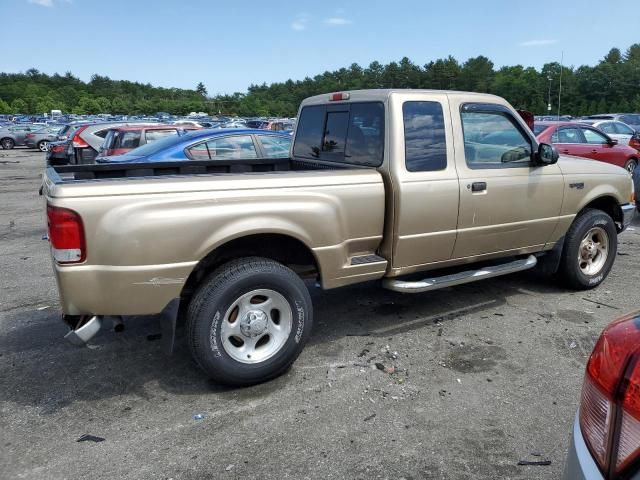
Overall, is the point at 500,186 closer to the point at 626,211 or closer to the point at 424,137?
the point at 424,137

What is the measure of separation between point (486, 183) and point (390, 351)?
1.66m

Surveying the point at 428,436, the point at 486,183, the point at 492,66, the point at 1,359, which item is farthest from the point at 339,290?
the point at 492,66

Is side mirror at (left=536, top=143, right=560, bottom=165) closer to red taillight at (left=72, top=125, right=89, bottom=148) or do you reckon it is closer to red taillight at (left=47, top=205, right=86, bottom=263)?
red taillight at (left=47, top=205, right=86, bottom=263)

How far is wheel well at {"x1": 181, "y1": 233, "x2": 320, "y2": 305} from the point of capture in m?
3.67

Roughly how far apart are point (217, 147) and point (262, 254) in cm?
450

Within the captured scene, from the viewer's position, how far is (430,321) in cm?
480

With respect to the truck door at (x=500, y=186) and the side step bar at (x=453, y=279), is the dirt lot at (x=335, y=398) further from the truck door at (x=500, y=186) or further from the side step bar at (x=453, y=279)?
the truck door at (x=500, y=186)

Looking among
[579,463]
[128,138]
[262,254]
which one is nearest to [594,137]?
[128,138]

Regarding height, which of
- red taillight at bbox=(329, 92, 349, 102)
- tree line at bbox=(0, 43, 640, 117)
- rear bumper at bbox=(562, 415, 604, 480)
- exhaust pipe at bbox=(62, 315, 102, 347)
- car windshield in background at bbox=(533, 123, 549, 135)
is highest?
tree line at bbox=(0, 43, 640, 117)

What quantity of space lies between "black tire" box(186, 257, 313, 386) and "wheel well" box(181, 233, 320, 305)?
0.12m

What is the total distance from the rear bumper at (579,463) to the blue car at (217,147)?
6.52 m

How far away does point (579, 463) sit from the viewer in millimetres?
1606

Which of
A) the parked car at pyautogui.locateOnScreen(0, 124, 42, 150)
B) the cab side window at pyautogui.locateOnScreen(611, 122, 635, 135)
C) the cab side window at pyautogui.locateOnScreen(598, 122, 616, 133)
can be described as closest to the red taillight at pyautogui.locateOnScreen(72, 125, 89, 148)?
the cab side window at pyautogui.locateOnScreen(598, 122, 616, 133)

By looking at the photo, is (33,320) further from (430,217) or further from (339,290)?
Answer: (430,217)
